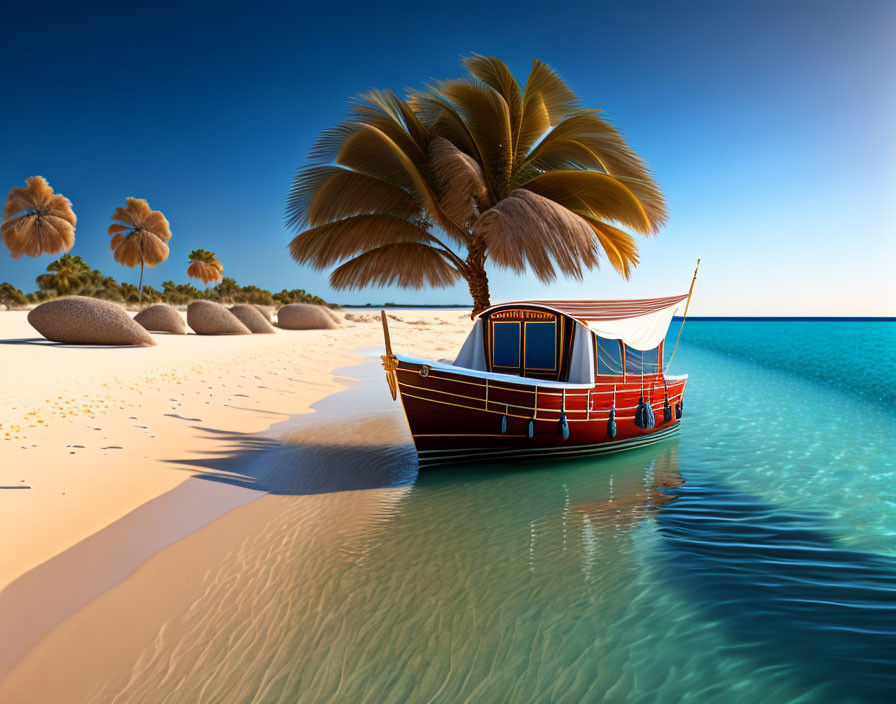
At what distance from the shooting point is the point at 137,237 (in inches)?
1741

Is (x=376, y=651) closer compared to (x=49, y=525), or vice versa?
(x=376, y=651)

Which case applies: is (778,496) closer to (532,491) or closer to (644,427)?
(644,427)

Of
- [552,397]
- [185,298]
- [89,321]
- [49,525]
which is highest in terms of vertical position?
[185,298]

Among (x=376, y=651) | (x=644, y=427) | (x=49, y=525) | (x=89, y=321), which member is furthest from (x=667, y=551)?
(x=89, y=321)

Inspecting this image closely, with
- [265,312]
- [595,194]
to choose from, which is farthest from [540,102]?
[265,312]

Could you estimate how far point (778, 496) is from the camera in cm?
704

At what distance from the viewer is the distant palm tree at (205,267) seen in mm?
57906

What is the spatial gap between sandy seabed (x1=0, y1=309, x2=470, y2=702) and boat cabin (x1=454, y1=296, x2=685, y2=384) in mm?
2566

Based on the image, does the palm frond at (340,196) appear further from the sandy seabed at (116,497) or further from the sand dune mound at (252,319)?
the sand dune mound at (252,319)

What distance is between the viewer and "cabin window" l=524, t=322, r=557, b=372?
826 centimetres

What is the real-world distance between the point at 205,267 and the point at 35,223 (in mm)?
22193

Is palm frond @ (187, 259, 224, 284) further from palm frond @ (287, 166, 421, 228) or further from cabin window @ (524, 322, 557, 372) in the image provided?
cabin window @ (524, 322, 557, 372)

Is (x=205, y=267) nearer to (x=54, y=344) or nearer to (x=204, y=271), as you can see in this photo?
(x=204, y=271)

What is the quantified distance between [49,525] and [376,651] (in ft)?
11.4
